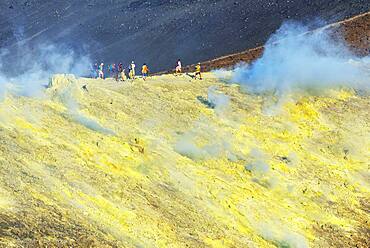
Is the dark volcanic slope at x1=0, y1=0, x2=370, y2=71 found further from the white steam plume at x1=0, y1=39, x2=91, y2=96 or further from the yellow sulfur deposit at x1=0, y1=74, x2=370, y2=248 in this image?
the yellow sulfur deposit at x1=0, y1=74, x2=370, y2=248

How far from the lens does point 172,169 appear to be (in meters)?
17.7

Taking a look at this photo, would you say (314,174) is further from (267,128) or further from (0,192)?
(0,192)

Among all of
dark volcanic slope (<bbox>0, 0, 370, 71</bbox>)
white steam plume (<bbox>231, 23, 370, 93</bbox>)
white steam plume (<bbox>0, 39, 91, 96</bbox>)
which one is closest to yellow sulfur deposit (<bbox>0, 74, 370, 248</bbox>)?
white steam plume (<bbox>231, 23, 370, 93</bbox>)

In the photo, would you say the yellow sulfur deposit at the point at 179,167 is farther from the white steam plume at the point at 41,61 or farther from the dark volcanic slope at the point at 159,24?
the dark volcanic slope at the point at 159,24

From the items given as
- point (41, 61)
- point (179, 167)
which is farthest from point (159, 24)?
point (179, 167)

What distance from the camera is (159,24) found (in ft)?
185

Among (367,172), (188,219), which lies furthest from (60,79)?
(367,172)

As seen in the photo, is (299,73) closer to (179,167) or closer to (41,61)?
(179,167)

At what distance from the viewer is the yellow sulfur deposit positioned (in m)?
13.6

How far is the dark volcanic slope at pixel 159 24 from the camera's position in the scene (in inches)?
1913

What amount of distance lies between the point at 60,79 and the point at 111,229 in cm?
873

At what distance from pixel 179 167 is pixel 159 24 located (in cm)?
4012

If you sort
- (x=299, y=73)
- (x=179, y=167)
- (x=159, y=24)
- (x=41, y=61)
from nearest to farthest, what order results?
(x=179, y=167) < (x=299, y=73) < (x=41, y=61) < (x=159, y=24)

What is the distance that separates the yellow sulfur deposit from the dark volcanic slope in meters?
22.5
